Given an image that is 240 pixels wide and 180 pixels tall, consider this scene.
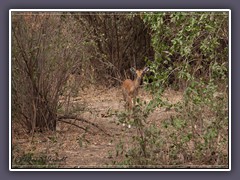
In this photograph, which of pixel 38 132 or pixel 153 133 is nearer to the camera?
pixel 153 133

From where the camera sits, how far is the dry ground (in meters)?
7.56

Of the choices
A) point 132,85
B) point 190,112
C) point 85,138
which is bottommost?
point 85,138

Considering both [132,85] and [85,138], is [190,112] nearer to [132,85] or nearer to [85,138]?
[85,138]

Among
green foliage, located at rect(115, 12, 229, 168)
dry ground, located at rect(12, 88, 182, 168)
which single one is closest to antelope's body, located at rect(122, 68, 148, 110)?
dry ground, located at rect(12, 88, 182, 168)

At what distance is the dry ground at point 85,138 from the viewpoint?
298 inches

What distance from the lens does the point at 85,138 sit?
8531mm

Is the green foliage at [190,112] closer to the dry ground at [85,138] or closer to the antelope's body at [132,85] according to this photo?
the dry ground at [85,138]

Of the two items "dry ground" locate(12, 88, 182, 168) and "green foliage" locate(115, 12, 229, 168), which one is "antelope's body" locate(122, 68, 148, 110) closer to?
"dry ground" locate(12, 88, 182, 168)

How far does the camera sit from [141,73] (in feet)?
33.6

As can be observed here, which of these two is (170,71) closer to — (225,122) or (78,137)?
(225,122)

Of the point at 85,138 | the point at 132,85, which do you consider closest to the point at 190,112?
the point at 85,138

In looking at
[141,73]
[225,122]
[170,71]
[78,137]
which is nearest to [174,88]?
[170,71]

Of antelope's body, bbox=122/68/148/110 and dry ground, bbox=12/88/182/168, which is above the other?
antelope's body, bbox=122/68/148/110
